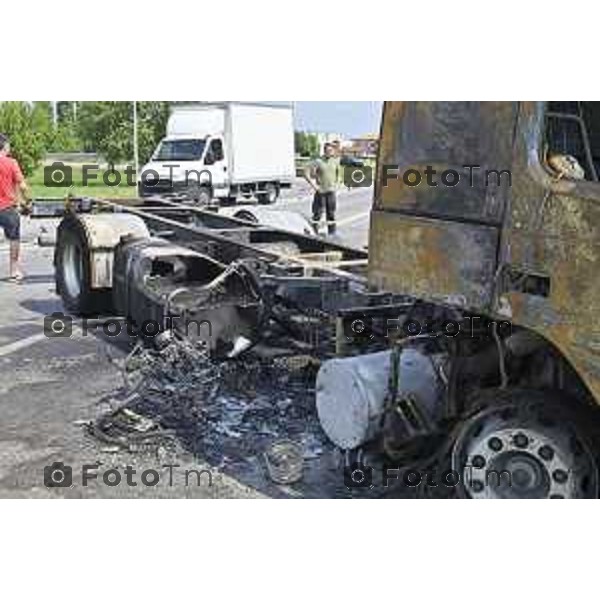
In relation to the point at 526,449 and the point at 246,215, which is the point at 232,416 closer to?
the point at 526,449

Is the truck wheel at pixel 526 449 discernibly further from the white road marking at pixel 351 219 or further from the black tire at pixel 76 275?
the white road marking at pixel 351 219

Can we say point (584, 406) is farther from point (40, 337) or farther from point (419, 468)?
point (40, 337)

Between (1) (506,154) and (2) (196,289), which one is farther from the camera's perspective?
(2) (196,289)

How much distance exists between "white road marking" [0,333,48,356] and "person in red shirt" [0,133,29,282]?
3.42 metres

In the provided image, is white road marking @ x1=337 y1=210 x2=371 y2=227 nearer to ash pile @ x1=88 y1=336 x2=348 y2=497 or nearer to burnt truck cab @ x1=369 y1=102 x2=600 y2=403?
ash pile @ x1=88 y1=336 x2=348 y2=497

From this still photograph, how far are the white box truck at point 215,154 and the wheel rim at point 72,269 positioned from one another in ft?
44.1

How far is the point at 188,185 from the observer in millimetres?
23078

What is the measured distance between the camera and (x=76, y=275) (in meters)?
9.23

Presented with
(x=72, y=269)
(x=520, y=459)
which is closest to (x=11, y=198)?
(x=72, y=269)

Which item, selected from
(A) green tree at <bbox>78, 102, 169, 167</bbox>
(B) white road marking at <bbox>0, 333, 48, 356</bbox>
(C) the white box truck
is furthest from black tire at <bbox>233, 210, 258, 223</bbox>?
(A) green tree at <bbox>78, 102, 169, 167</bbox>

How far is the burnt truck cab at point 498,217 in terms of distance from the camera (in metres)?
3.98

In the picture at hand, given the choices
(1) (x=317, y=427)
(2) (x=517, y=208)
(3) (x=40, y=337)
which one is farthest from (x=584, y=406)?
(3) (x=40, y=337)

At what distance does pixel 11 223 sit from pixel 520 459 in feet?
31.3

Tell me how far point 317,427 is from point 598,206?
2.88m
